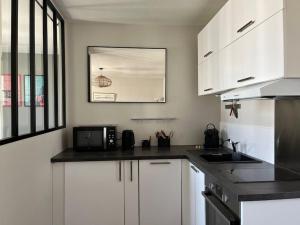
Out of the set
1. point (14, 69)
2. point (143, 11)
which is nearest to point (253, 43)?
point (143, 11)

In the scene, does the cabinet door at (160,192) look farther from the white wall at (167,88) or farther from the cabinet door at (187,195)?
the white wall at (167,88)

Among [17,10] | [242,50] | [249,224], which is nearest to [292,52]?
[242,50]

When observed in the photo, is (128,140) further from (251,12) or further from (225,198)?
(251,12)

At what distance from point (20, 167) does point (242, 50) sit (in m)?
1.78

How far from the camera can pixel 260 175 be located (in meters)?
1.83

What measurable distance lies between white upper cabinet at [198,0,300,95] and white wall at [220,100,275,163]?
0.37 metres

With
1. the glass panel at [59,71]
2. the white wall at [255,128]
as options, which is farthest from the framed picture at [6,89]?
the white wall at [255,128]

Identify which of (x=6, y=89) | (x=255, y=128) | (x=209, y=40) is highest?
(x=209, y=40)

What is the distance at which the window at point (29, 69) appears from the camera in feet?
5.53

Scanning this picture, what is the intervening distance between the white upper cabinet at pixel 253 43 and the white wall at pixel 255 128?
0.37 m

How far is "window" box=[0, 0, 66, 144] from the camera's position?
5.53ft

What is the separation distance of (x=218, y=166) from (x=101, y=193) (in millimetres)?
1221

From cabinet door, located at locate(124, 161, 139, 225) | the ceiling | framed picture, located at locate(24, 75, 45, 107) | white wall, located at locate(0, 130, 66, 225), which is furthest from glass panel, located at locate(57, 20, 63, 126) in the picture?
cabinet door, located at locate(124, 161, 139, 225)

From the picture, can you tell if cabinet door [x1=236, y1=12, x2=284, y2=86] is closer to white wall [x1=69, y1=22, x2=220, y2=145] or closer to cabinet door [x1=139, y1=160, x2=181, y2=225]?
cabinet door [x1=139, y1=160, x2=181, y2=225]
